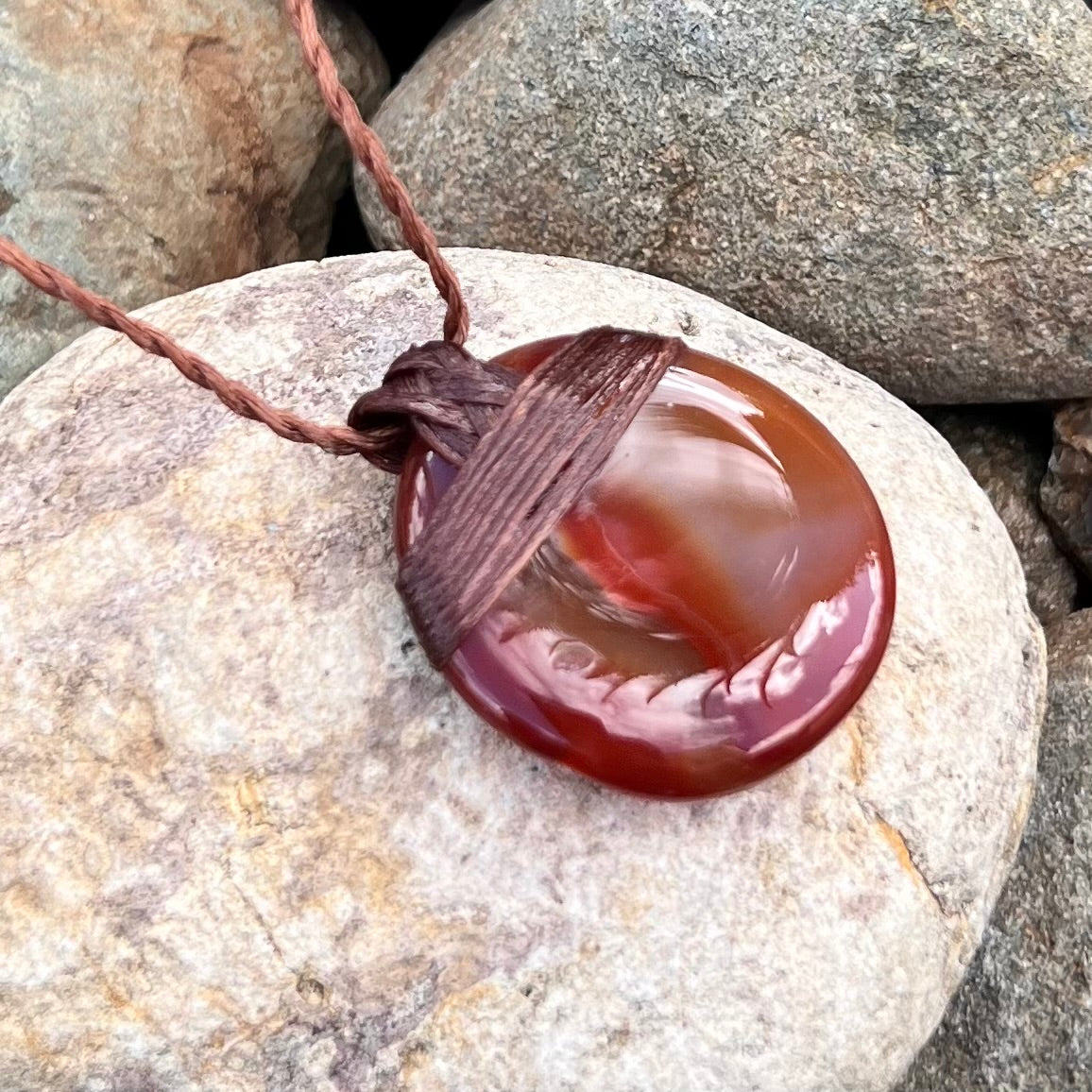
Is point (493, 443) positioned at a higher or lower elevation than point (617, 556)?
higher

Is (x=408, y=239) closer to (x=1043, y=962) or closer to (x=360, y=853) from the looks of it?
(x=360, y=853)

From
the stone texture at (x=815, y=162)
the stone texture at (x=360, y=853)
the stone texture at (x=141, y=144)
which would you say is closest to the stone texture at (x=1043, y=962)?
the stone texture at (x=360, y=853)

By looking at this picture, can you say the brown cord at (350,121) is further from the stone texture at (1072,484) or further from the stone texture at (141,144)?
the stone texture at (1072,484)

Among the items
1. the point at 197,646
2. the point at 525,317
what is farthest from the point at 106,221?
the point at 197,646

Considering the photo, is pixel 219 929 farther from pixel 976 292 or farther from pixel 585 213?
pixel 976 292

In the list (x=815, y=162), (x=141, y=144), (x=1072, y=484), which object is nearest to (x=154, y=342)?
(x=141, y=144)

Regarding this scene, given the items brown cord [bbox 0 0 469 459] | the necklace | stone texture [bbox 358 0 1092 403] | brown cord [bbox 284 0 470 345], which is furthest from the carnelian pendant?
stone texture [bbox 358 0 1092 403]
